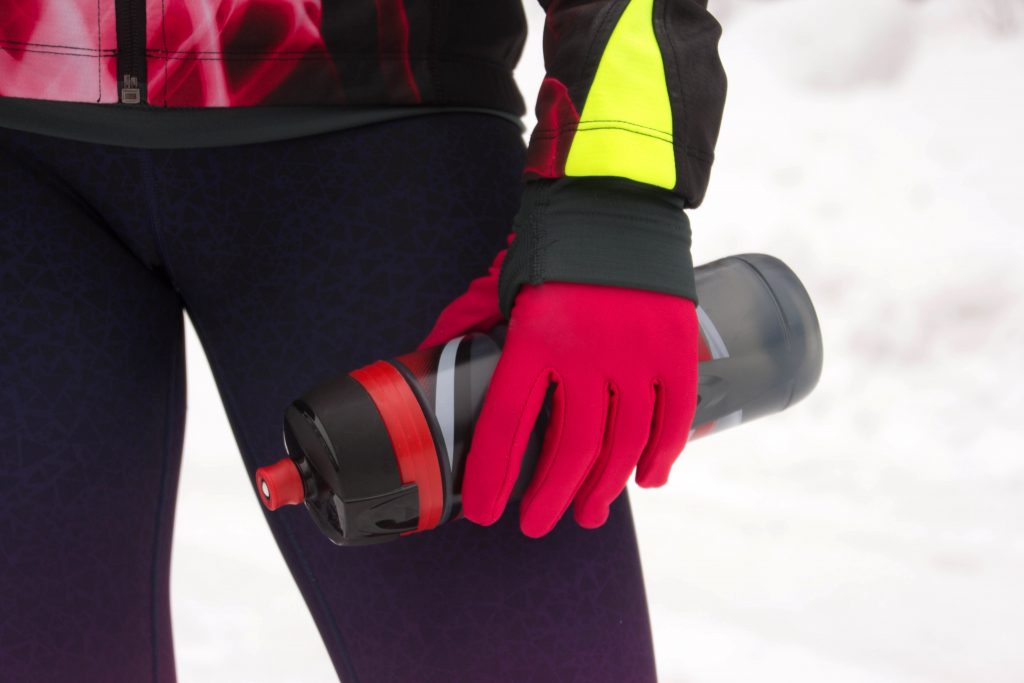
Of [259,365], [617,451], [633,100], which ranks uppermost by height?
[633,100]

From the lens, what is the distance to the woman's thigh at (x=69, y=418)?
25.9 inches

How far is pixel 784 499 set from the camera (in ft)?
5.63

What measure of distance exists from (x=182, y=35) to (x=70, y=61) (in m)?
0.08

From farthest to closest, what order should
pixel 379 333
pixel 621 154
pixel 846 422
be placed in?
pixel 846 422 → pixel 379 333 → pixel 621 154

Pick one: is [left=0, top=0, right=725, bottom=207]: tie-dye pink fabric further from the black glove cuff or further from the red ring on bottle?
the red ring on bottle

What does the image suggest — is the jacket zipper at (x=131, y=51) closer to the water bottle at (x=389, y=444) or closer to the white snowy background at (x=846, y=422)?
the water bottle at (x=389, y=444)

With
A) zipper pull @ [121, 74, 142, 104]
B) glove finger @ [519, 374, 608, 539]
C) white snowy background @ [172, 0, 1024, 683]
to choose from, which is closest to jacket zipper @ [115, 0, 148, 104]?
zipper pull @ [121, 74, 142, 104]

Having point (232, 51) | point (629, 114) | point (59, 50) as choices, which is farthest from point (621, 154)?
point (59, 50)

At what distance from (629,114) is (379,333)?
250 mm

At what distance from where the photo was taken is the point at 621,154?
1.91ft

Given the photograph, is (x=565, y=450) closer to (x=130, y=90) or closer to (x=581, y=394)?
(x=581, y=394)

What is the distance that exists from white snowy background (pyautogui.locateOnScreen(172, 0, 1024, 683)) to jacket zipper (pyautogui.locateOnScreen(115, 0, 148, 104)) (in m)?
1.07

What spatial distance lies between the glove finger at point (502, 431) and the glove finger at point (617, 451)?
0.05m

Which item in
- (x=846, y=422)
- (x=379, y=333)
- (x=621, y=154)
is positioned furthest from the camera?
(x=846, y=422)
